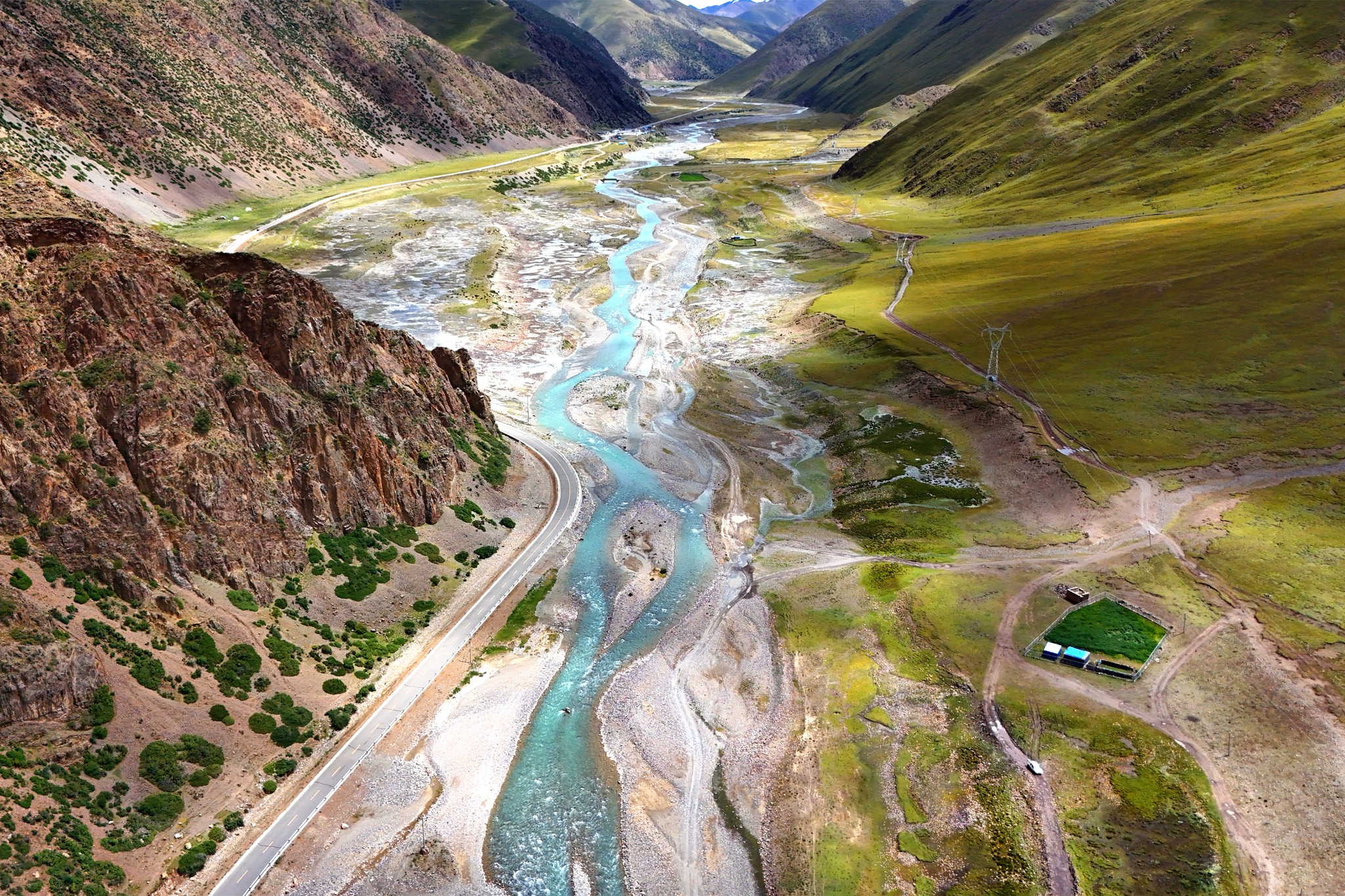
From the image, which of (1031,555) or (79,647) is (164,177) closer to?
(79,647)

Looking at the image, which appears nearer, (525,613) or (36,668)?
(36,668)

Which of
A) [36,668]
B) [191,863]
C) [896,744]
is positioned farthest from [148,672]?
[896,744]

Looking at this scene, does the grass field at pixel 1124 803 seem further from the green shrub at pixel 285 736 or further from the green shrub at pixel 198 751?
the green shrub at pixel 198 751

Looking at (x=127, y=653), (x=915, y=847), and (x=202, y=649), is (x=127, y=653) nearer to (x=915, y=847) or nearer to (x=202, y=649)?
(x=202, y=649)

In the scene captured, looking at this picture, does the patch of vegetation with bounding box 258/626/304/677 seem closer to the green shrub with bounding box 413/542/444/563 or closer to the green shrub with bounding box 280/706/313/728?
the green shrub with bounding box 280/706/313/728

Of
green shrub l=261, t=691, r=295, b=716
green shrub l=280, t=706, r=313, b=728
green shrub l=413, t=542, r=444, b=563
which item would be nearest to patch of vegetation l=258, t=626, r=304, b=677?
green shrub l=261, t=691, r=295, b=716
